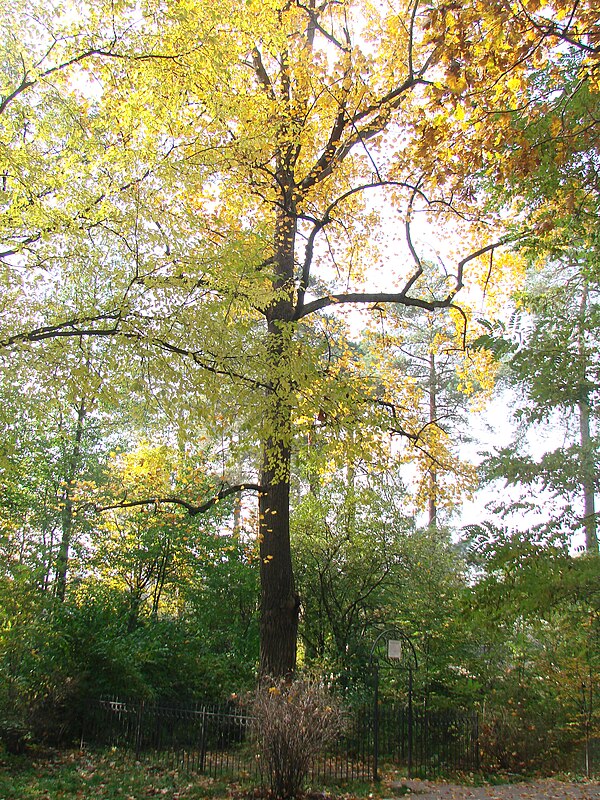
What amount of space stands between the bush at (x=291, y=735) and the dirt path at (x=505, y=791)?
1.64 meters

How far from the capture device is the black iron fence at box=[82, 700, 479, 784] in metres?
7.92

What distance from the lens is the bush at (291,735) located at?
6602 millimetres

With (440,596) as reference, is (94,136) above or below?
above

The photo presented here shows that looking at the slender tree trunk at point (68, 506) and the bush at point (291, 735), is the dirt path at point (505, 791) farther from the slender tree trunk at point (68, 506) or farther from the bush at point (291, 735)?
the slender tree trunk at point (68, 506)

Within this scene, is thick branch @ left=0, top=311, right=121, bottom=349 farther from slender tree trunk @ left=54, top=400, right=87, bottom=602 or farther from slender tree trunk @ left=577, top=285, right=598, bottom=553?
slender tree trunk @ left=54, top=400, right=87, bottom=602

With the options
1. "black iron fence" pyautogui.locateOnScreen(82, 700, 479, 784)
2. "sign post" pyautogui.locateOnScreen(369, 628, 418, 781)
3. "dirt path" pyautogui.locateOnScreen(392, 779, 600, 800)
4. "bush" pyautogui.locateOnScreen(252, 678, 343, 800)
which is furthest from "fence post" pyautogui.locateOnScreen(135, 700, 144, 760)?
"dirt path" pyautogui.locateOnScreen(392, 779, 600, 800)

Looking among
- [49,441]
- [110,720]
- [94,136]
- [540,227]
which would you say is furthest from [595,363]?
[49,441]

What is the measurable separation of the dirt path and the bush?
5.38 ft

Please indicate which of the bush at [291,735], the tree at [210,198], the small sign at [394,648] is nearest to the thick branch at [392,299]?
the tree at [210,198]

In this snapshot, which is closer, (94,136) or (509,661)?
(94,136)

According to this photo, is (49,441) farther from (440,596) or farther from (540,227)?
(540,227)

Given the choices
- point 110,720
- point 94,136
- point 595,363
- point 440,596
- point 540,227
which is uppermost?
point 94,136

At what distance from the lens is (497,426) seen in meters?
20.8

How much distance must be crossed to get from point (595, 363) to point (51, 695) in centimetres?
807
